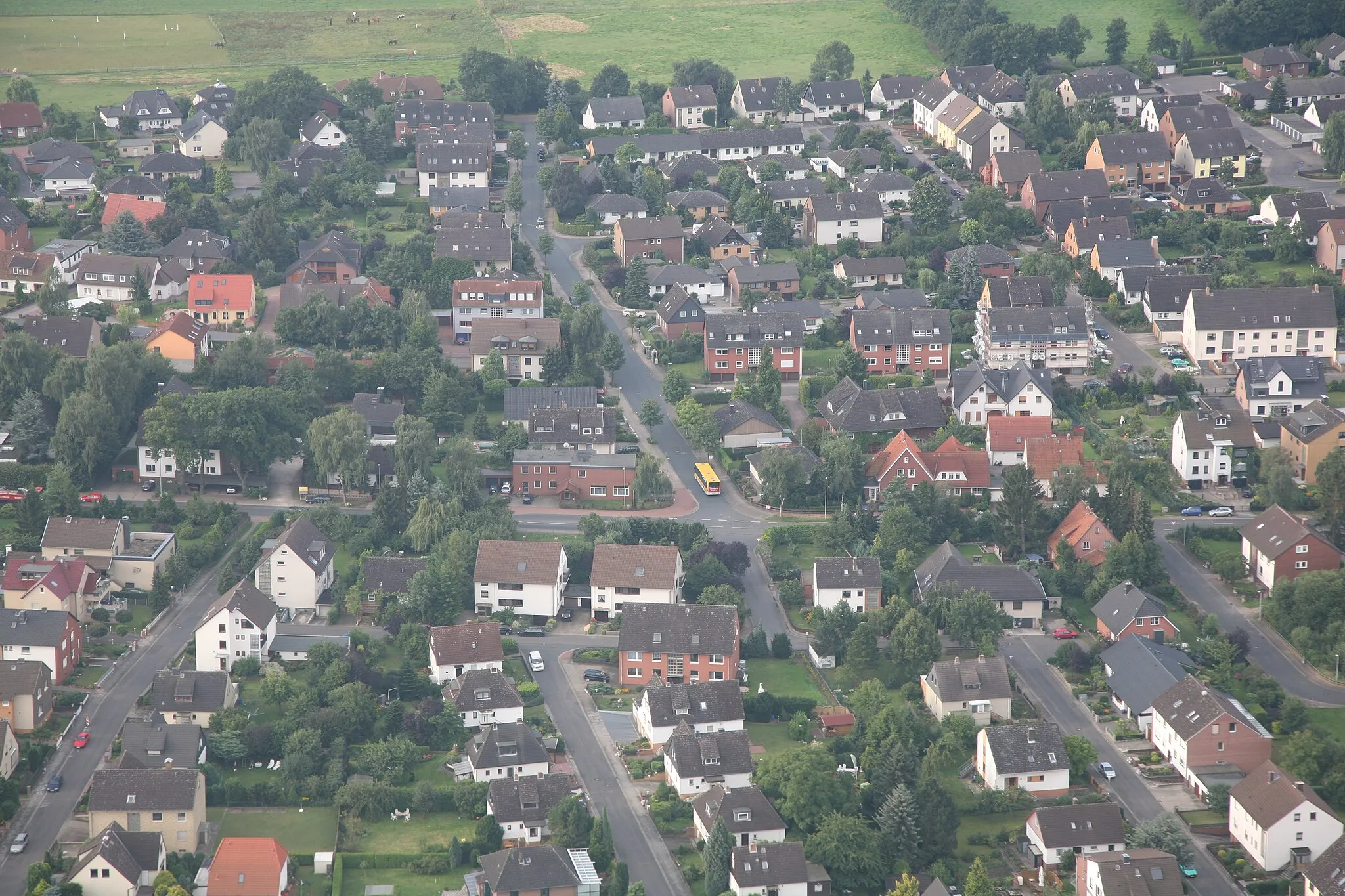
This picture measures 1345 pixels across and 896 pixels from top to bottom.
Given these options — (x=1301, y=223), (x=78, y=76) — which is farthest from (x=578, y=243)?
(x=78, y=76)

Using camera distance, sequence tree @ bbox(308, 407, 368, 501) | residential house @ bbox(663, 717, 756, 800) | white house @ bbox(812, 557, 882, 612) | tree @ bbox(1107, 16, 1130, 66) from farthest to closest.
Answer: tree @ bbox(1107, 16, 1130, 66), tree @ bbox(308, 407, 368, 501), white house @ bbox(812, 557, 882, 612), residential house @ bbox(663, 717, 756, 800)

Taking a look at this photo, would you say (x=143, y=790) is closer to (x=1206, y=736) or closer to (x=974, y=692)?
(x=974, y=692)

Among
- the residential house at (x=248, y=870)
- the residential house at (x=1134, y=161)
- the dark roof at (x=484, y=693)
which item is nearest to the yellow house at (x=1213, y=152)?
the residential house at (x=1134, y=161)

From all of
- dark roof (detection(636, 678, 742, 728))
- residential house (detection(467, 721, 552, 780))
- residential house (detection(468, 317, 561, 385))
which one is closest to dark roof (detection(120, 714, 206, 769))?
residential house (detection(467, 721, 552, 780))

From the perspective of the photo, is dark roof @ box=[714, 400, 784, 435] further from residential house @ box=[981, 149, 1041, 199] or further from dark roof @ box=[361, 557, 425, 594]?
residential house @ box=[981, 149, 1041, 199]

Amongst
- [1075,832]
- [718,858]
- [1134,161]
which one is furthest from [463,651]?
A: [1134,161]

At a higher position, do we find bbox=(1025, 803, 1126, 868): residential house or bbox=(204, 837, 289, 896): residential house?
bbox=(1025, 803, 1126, 868): residential house

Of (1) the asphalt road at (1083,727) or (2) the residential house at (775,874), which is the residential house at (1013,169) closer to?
(1) the asphalt road at (1083,727)
